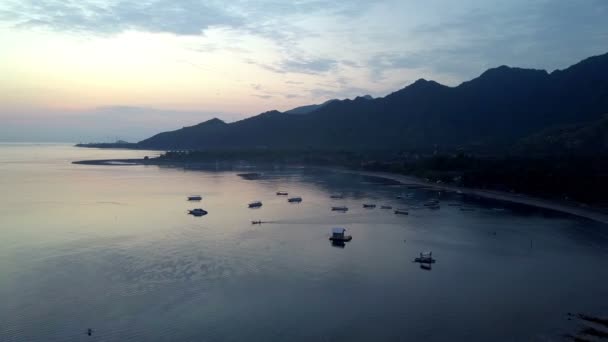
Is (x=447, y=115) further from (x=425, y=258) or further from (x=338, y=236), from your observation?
(x=425, y=258)

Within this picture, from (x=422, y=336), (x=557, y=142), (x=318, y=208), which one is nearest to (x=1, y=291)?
(x=422, y=336)

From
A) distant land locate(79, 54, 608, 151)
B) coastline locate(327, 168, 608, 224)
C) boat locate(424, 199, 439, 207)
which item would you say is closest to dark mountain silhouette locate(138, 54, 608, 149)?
distant land locate(79, 54, 608, 151)

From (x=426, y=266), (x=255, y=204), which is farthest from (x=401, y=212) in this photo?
(x=426, y=266)

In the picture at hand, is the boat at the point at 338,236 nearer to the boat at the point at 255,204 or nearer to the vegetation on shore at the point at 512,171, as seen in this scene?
the boat at the point at 255,204

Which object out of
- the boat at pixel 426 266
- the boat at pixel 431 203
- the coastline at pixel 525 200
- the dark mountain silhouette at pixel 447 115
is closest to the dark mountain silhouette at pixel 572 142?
the coastline at pixel 525 200

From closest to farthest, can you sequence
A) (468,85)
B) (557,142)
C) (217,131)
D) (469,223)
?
1. (469,223)
2. (557,142)
3. (468,85)
4. (217,131)

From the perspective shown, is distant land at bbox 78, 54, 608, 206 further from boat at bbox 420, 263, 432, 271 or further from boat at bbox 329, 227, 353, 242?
boat at bbox 420, 263, 432, 271

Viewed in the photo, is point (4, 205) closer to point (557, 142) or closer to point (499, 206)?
point (499, 206)
